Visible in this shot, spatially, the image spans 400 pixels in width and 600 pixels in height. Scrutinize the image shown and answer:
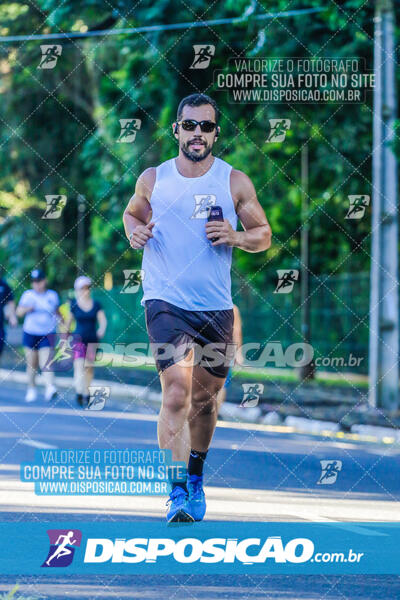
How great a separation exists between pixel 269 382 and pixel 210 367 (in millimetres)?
19899

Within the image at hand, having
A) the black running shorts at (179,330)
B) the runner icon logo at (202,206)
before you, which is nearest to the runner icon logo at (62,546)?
the black running shorts at (179,330)

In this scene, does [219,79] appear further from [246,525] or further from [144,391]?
[246,525]

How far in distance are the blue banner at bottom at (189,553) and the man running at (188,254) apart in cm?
67

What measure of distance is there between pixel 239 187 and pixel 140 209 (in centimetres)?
57

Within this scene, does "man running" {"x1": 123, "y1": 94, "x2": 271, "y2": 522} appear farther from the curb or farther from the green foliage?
the green foliage

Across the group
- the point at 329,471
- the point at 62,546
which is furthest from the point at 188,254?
the point at 329,471

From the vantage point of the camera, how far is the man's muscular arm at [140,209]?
24.7 feet

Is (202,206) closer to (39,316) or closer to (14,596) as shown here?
(14,596)

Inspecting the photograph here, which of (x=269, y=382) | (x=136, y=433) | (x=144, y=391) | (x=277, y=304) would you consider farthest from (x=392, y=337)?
(x=277, y=304)

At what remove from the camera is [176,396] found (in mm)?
7695

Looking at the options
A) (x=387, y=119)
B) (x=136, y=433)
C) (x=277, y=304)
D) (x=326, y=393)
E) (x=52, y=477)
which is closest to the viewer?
(x=52, y=477)

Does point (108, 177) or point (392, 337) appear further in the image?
point (108, 177)

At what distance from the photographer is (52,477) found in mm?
10625

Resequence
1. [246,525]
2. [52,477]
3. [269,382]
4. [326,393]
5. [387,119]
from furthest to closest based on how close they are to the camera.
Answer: [269,382] → [326,393] → [387,119] → [52,477] → [246,525]
